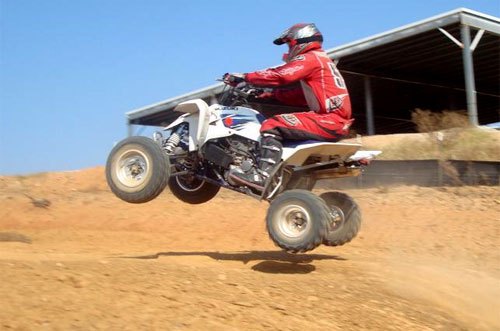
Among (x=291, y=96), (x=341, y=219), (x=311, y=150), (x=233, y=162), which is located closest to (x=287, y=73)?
(x=291, y=96)

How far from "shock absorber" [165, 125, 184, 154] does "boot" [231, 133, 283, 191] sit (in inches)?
34.0

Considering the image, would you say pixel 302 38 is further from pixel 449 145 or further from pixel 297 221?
pixel 449 145

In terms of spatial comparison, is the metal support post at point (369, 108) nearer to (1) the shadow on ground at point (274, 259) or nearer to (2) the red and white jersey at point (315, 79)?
(1) the shadow on ground at point (274, 259)

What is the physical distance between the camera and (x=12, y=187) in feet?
56.9

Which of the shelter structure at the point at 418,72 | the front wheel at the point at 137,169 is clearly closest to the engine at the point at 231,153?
the front wheel at the point at 137,169

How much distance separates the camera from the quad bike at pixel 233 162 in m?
6.01

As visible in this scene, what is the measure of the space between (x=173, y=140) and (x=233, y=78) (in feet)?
3.44

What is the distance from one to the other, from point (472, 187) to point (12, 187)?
1383 centimetres

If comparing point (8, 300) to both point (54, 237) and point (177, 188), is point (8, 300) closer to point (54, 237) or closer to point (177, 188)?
point (177, 188)

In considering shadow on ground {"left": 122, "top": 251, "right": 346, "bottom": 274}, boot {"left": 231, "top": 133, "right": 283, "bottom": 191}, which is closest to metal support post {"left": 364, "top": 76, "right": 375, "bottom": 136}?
shadow on ground {"left": 122, "top": 251, "right": 346, "bottom": 274}

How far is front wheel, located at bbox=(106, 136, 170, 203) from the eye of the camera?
6039mm

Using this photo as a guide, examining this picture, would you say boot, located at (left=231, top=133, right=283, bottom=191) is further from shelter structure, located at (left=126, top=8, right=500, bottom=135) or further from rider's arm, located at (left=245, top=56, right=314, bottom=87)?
shelter structure, located at (left=126, top=8, right=500, bottom=135)

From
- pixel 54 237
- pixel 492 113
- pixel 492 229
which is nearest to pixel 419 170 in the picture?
pixel 492 229

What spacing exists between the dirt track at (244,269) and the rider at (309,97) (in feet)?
4.22
